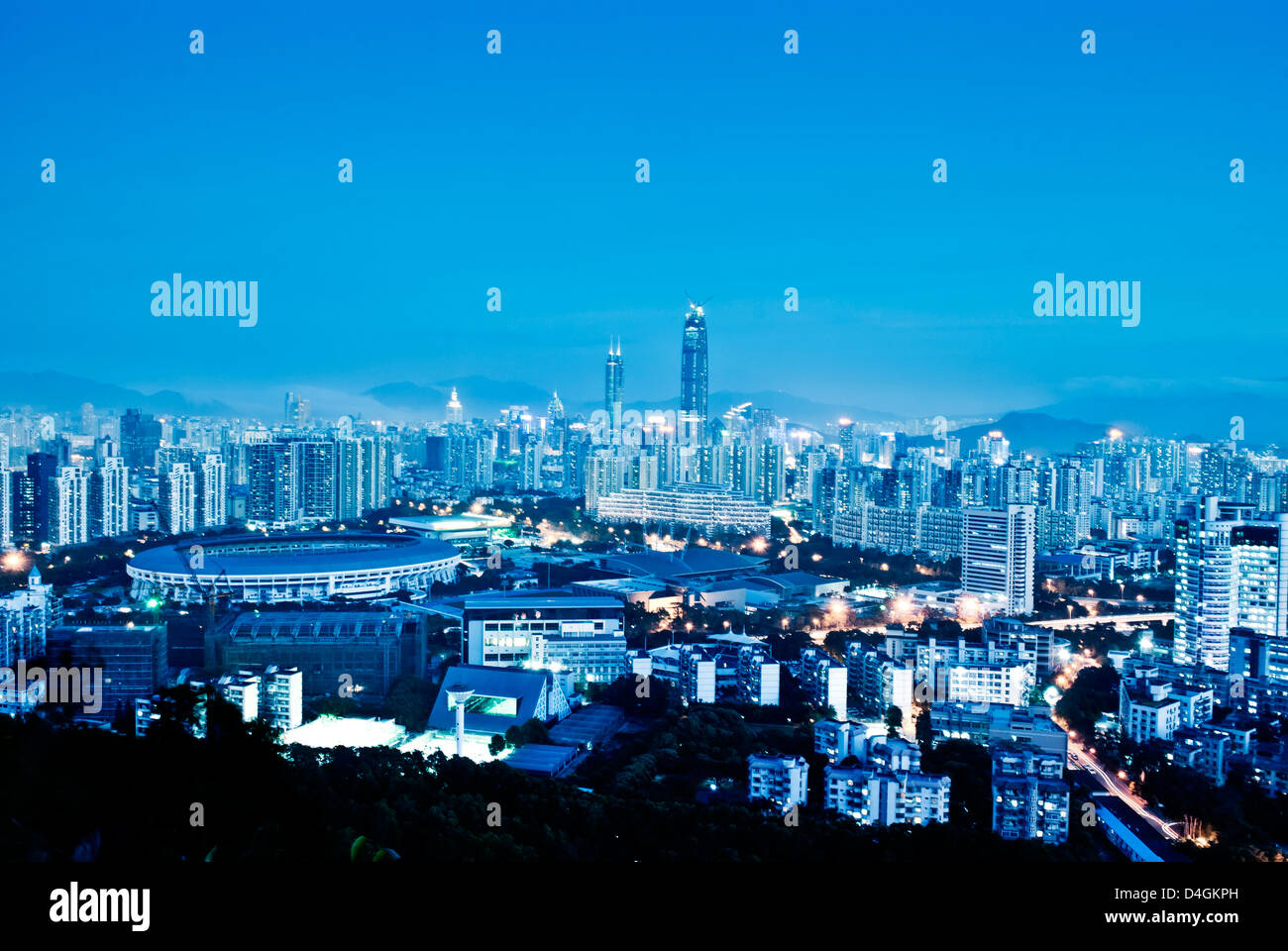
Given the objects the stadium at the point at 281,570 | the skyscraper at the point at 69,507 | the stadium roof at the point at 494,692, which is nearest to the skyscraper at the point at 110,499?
the skyscraper at the point at 69,507

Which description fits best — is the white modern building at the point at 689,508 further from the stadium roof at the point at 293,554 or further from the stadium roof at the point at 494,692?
the stadium roof at the point at 494,692

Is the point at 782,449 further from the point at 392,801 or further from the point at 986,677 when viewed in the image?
the point at 392,801

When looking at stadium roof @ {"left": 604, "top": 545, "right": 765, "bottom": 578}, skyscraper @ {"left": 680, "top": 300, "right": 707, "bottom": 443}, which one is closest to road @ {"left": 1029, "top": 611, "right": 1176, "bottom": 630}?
stadium roof @ {"left": 604, "top": 545, "right": 765, "bottom": 578}

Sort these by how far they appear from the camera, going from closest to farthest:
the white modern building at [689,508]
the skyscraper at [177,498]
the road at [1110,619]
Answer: the road at [1110,619]
the skyscraper at [177,498]
the white modern building at [689,508]

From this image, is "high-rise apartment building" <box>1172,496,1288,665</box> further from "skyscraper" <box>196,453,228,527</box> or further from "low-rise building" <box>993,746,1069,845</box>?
"skyscraper" <box>196,453,228,527</box>
